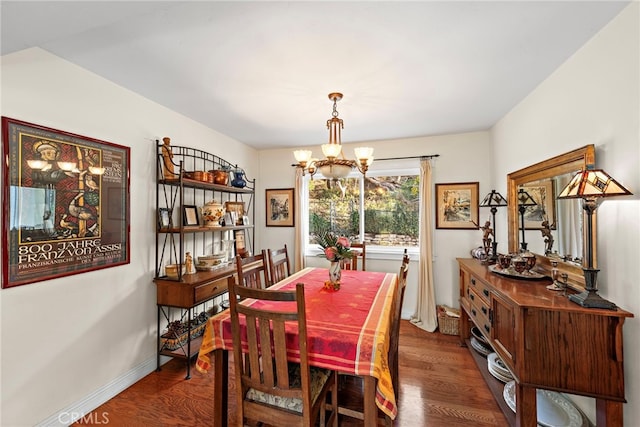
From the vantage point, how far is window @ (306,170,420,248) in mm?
3775

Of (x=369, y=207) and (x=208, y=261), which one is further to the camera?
(x=369, y=207)

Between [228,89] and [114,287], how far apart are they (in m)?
1.87

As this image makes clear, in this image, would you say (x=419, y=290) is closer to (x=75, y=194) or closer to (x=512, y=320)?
(x=512, y=320)

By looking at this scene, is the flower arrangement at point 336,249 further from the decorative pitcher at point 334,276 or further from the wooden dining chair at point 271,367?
the wooden dining chair at point 271,367

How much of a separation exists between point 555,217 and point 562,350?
→ 1005mm

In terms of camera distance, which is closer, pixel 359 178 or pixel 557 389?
pixel 557 389

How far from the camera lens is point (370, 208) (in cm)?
394

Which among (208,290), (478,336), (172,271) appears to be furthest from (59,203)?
(478,336)

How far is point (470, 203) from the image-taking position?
3408mm

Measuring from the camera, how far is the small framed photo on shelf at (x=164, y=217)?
250 cm

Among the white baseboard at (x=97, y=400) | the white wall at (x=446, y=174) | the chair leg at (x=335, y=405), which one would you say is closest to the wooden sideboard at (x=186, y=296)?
the white baseboard at (x=97, y=400)

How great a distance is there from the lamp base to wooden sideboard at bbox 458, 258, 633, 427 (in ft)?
0.09

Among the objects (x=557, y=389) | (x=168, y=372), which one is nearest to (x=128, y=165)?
(x=168, y=372)

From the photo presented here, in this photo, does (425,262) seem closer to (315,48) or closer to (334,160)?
(334,160)
